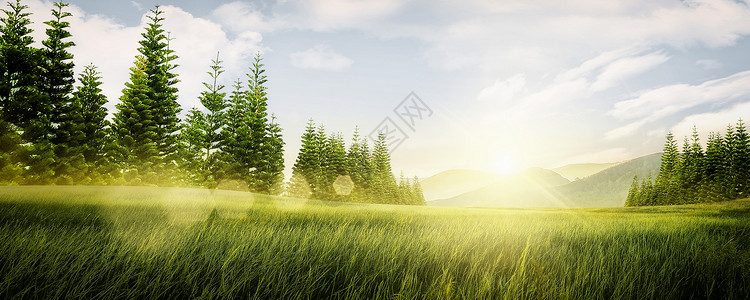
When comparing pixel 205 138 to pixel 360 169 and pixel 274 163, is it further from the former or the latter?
pixel 360 169

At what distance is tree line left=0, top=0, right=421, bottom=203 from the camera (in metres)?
21.8

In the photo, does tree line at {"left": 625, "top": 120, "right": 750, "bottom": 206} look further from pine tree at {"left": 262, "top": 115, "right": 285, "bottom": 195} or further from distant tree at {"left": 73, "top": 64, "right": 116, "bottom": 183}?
distant tree at {"left": 73, "top": 64, "right": 116, "bottom": 183}

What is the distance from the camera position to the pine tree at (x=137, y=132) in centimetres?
2659

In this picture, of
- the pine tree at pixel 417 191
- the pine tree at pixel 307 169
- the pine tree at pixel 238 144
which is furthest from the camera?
the pine tree at pixel 417 191

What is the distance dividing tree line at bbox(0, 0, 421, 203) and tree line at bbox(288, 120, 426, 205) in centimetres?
781

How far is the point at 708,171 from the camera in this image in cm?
5206

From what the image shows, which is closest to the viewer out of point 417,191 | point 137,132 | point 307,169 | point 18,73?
point 18,73

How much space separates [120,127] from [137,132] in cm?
125

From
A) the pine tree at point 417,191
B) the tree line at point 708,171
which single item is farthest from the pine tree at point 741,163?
the pine tree at point 417,191

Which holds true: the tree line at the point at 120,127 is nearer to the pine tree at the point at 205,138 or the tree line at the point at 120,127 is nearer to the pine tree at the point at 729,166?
the pine tree at the point at 205,138

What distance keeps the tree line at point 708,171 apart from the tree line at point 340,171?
52366 millimetres

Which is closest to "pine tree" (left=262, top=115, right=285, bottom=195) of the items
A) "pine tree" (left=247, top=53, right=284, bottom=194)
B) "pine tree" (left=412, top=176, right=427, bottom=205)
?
"pine tree" (left=247, top=53, right=284, bottom=194)

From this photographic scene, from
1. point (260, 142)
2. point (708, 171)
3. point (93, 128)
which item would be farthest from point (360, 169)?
point (708, 171)

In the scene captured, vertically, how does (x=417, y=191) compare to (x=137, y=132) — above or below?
below
